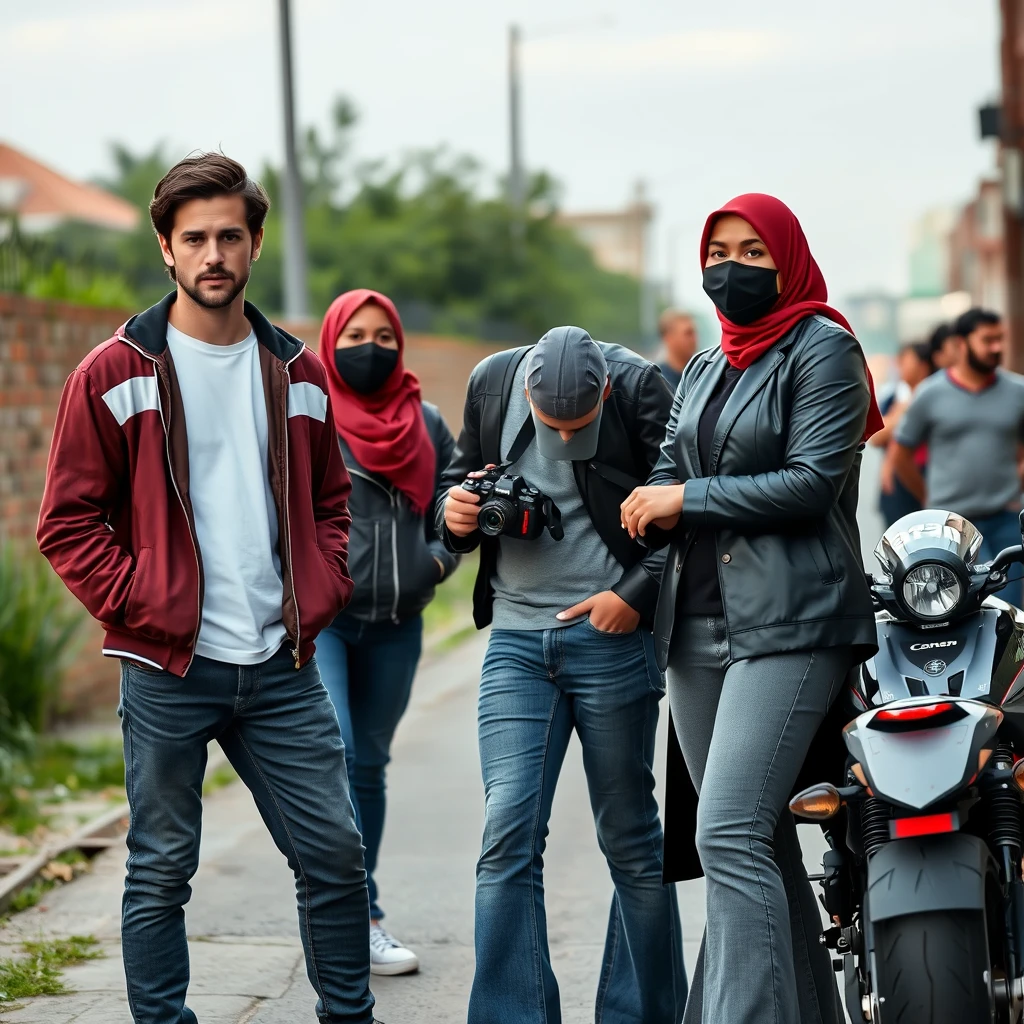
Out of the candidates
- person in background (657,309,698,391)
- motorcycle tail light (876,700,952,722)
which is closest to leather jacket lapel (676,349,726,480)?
motorcycle tail light (876,700,952,722)

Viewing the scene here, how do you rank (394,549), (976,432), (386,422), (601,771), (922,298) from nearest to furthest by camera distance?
1. (601,771)
2. (394,549)
3. (386,422)
4. (976,432)
5. (922,298)

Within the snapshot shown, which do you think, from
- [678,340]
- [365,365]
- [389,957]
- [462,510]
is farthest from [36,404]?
[462,510]

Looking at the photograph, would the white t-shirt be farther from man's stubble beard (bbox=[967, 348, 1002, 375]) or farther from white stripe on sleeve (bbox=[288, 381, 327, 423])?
man's stubble beard (bbox=[967, 348, 1002, 375])

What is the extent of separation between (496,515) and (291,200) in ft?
39.1

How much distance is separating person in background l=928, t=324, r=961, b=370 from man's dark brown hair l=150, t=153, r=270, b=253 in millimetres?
5985

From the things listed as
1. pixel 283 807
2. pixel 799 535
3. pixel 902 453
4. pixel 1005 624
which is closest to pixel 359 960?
pixel 283 807

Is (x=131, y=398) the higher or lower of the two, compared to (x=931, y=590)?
higher

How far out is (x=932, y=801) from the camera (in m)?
3.54

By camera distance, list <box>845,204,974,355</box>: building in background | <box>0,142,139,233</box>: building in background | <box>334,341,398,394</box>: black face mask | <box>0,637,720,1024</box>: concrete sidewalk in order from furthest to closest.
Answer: <box>845,204,974,355</box>: building in background
<box>0,142,139,233</box>: building in background
<box>334,341,398,394</box>: black face mask
<box>0,637,720,1024</box>: concrete sidewalk

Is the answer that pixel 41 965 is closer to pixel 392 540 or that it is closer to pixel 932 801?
pixel 392 540

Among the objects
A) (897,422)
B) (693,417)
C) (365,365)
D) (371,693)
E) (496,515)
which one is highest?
(365,365)

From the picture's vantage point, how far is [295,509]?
3963mm

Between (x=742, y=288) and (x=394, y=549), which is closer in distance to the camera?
(x=742, y=288)

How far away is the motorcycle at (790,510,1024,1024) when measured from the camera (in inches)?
137
